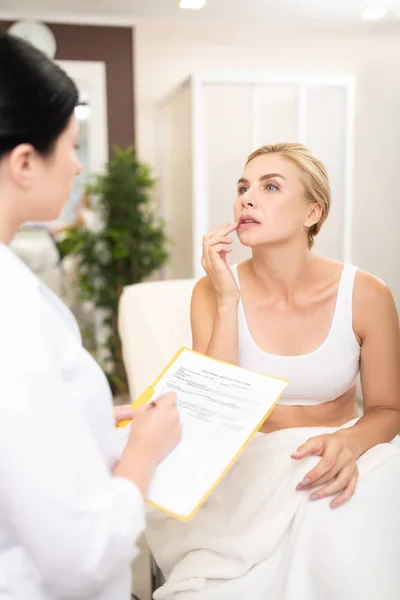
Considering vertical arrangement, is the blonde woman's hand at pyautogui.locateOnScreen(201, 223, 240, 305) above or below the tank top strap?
above

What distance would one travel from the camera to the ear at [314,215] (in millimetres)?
1589

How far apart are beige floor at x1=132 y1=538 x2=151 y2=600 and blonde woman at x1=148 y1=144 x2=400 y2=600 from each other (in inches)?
29.8

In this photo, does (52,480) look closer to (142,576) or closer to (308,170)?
(308,170)

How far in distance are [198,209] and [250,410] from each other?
287 cm

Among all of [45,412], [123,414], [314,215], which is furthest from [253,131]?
[45,412]

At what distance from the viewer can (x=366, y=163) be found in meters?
3.47

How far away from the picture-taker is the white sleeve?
0.60 metres

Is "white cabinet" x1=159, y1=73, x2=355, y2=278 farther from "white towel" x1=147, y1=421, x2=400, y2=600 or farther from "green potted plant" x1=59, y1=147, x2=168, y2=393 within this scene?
"white towel" x1=147, y1=421, x2=400, y2=600

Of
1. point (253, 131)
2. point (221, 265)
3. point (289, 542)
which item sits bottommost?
point (289, 542)

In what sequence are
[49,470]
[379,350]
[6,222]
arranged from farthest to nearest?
[379,350] → [6,222] → [49,470]

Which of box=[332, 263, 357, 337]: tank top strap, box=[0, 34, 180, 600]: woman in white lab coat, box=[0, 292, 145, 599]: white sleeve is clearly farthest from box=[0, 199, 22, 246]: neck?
box=[332, 263, 357, 337]: tank top strap

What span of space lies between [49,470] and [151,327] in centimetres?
151

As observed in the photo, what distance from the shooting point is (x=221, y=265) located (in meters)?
1.49

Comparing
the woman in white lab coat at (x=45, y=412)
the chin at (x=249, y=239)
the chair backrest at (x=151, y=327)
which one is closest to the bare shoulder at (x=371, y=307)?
the chin at (x=249, y=239)
